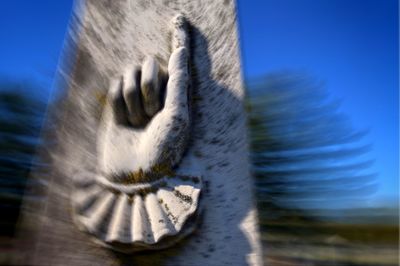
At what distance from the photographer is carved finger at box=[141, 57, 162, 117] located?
15.9 inches

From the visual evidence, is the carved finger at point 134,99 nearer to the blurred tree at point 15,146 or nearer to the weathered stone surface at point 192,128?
the weathered stone surface at point 192,128

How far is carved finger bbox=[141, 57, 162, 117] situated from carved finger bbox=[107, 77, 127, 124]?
3 cm

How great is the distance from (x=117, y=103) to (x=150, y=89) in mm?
52

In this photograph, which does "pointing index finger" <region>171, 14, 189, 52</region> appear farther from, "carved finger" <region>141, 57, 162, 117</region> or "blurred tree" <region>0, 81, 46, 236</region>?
"blurred tree" <region>0, 81, 46, 236</region>

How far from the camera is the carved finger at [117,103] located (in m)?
0.41

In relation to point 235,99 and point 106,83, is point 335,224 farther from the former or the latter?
point 106,83

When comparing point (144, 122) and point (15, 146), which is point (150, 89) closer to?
point (144, 122)

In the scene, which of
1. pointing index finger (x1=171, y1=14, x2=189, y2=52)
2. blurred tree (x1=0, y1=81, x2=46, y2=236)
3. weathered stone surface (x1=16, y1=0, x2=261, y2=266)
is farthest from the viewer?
→ blurred tree (x1=0, y1=81, x2=46, y2=236)

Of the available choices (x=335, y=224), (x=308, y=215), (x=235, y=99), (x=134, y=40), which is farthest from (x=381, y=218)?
(x=134, y=40)

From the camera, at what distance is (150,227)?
338 millimetres

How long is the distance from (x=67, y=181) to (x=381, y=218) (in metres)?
1.16

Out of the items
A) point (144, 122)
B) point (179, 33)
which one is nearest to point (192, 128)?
point (144, 122)

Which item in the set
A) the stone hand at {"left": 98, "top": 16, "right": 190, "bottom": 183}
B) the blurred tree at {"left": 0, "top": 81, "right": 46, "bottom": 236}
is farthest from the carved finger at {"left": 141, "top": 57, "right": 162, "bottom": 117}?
the blurred tree at {"left": 0, "top": 81, "right": 46, "bottom": 236}

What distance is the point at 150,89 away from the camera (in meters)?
0.40
